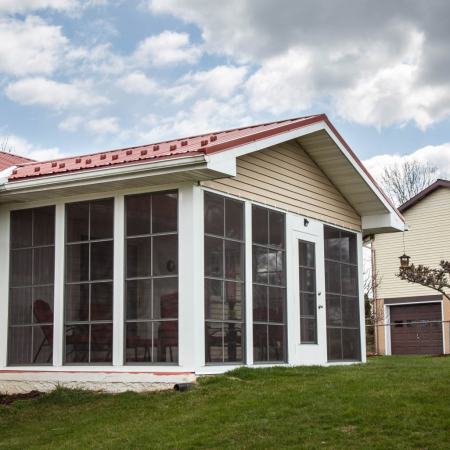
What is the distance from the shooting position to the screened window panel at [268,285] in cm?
1168

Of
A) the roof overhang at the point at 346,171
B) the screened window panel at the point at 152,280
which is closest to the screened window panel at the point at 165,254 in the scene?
the screened window panel at the point at 152,280

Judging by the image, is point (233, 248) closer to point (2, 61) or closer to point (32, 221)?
point (32, 221)

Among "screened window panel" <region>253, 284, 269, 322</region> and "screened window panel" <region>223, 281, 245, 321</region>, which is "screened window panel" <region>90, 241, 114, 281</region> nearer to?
"screened window panel" <region>223, 281, 245, 321</region>

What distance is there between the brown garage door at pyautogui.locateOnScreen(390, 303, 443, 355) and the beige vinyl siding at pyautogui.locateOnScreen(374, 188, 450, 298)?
52 centimetres

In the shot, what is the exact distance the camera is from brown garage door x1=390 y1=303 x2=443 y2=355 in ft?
82.5

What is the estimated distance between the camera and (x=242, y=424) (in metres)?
7.91

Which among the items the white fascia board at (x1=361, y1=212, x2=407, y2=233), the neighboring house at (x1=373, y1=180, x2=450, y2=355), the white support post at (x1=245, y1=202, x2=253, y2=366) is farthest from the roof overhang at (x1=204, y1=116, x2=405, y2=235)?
the neighboring house at (x1=373, y1=180, x2=450, y2=355)

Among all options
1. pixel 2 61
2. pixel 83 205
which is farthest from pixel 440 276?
pixel 2 61

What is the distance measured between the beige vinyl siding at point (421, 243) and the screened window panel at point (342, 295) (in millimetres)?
11611

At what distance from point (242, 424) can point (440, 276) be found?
39.0ft

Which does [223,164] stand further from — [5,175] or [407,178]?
[407,178]

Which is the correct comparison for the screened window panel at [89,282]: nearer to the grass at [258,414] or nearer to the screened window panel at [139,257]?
the screened window panel at [139,257]

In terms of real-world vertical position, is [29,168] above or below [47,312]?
above

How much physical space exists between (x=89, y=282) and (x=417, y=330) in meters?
16.9
